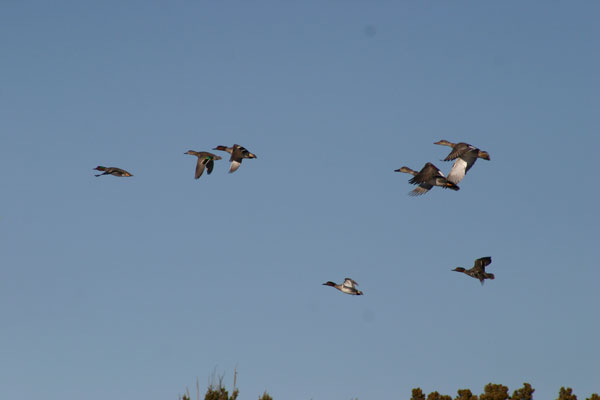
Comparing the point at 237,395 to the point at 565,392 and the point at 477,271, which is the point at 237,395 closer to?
the point at 477,271

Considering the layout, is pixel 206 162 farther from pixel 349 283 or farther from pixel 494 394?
pixel 494 394

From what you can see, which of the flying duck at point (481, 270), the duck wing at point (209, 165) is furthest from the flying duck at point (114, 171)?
the flying duck at point (481, 270)

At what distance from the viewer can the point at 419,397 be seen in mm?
65938

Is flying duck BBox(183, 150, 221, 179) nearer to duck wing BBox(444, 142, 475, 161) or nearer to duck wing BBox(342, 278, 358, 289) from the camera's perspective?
duck wing BBox(342, 278, 358, 289)

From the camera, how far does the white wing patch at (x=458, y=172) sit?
5422cm

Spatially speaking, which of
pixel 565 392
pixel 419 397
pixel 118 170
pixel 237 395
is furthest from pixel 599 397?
pixel 118 170

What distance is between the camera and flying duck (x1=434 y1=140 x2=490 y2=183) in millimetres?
53750

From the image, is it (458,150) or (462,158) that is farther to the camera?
(462,158)

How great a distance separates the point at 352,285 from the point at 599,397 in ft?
46.9

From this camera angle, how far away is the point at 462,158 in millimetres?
54438

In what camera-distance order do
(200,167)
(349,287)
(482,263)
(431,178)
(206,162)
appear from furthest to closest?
(206,162) → (200,167) → (349,287) → (482,263) → (431,178)

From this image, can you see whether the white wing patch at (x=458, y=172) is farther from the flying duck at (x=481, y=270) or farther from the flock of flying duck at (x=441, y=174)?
the flying duck at (x=481, y=270)

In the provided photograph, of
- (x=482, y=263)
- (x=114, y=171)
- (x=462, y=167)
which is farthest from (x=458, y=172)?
(x=114, y=171)

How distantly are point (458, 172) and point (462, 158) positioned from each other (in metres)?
0.62
